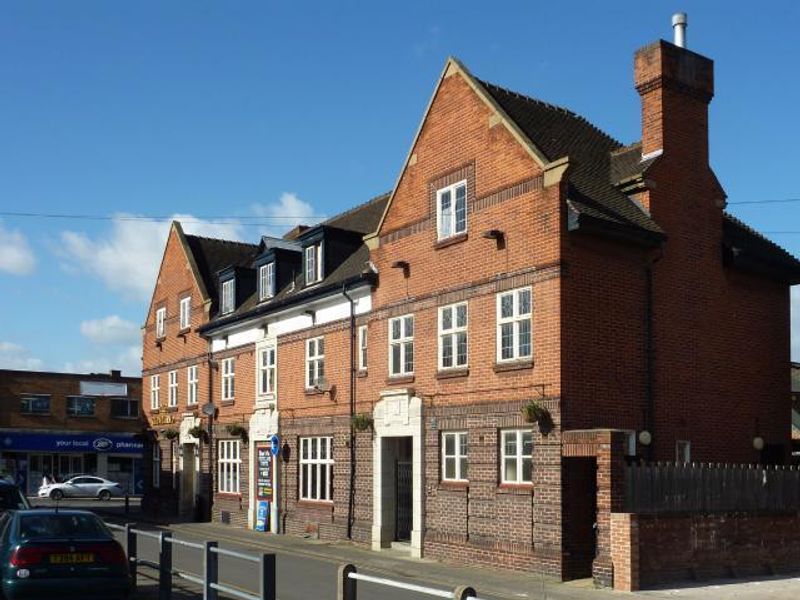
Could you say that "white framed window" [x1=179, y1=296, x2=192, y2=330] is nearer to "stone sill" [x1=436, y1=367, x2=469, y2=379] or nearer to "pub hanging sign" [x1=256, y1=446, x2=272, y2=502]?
"pub hanging sign" [x1=256, y1=446, x2=272, y2=502]

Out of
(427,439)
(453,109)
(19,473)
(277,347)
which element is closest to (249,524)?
(277,347)

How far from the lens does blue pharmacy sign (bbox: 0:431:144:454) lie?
58.8 m

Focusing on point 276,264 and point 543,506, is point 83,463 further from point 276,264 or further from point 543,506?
point 543,506

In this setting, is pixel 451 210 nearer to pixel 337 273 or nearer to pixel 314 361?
pixel 337 273

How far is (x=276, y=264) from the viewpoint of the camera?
108 ft

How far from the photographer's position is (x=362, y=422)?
25859 millimetres

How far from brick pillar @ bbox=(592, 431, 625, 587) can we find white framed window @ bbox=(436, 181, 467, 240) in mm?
6794

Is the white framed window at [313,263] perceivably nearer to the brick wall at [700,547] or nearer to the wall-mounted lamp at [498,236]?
the wall-mounted lamp at [498,236]

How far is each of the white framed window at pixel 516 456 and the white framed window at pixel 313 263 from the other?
34.5 ft

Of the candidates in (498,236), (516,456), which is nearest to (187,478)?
(516,456)

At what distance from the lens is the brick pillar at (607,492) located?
17.9 metres

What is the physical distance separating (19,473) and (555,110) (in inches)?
1785

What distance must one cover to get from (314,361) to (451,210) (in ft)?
25.8

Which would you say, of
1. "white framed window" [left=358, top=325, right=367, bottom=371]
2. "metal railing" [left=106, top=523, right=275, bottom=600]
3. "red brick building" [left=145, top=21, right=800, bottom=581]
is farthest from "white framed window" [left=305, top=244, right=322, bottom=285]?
"metal railing" [left=106, top=523, right=275, bottom=600]
